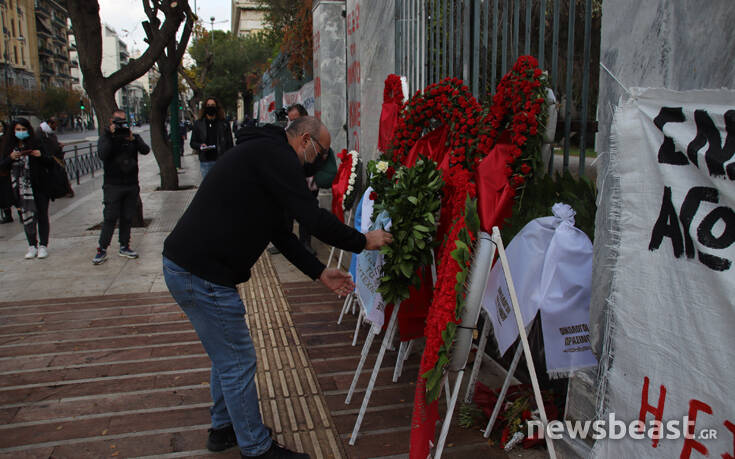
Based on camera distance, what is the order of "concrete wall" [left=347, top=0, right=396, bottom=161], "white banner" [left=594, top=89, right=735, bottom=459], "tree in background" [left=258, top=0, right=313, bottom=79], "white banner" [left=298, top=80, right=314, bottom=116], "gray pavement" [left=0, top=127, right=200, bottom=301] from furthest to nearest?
"tree in background" [left=258, top=0, right=313, bottom=79]
"white banner" [left=298, top=80, right=314, bottom=116]
"concrete wall" [left=347, top=0, right=396, bottom=161]
"gray pavement" [left=0, top=127, right=200, bottom=301]
"white banner" [left=594, top=89, right=735, bottom=459]

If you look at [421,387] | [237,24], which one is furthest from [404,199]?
[237,24]

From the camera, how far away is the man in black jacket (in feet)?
9.50

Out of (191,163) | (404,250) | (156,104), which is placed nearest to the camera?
(404,250)

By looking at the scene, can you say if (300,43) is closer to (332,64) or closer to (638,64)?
(332,64)

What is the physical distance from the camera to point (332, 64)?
31.1 feet

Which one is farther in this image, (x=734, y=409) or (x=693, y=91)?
(x=693, y=91)

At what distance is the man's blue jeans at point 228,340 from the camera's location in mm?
2939

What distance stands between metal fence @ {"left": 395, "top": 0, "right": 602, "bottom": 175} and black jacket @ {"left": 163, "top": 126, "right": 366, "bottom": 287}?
186cm

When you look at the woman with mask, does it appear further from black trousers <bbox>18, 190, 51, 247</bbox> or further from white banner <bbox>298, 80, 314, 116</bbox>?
white banner <bbox>298, 80, 314, 116</bbox>

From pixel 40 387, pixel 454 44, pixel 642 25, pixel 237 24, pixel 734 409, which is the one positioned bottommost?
pixel 40 387

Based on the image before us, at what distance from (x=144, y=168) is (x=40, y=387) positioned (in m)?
18.9

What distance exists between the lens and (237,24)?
75.4 meters

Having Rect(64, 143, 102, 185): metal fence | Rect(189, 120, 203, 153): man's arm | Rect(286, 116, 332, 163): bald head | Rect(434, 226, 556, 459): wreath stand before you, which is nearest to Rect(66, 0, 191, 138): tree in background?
Rect(189, 120, 203, 153): man's arm

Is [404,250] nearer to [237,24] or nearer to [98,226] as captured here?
[98,226]
